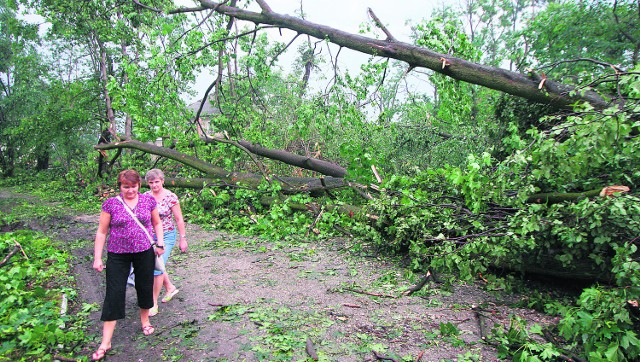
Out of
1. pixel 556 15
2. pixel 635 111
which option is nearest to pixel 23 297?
pixel 635 111

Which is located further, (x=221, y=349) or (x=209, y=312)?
(x=209, y=312)

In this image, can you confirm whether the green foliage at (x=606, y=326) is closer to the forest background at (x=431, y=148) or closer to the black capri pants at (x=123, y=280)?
the forest background at (x=431, y=148)

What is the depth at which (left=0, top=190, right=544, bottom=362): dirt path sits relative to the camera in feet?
9.55

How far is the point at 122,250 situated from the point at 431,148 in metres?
6.48

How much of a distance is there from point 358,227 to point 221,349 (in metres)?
3.14

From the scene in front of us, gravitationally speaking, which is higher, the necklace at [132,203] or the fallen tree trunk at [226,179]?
the fallen tree trunk at [226,179]

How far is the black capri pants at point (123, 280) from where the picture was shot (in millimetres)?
2975

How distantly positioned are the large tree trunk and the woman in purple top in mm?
4178

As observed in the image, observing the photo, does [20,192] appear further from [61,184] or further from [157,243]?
[157,243]

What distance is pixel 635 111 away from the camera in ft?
10.1

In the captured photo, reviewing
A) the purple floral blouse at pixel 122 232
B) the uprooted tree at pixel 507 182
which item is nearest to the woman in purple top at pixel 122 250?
the purple floral blouse at pixel 122 232

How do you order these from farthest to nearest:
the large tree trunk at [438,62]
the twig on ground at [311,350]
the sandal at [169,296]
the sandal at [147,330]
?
the large tree trunk at [438,62] < the sandal at [169,296] < the sandal at [147,330] < the twig on ground at [311,350]

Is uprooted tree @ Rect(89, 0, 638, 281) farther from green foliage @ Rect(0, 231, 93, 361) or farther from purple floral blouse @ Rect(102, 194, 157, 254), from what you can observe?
green foliage @ Rect(0, 231, 93, 361)

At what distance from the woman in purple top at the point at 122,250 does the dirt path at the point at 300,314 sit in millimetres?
308
